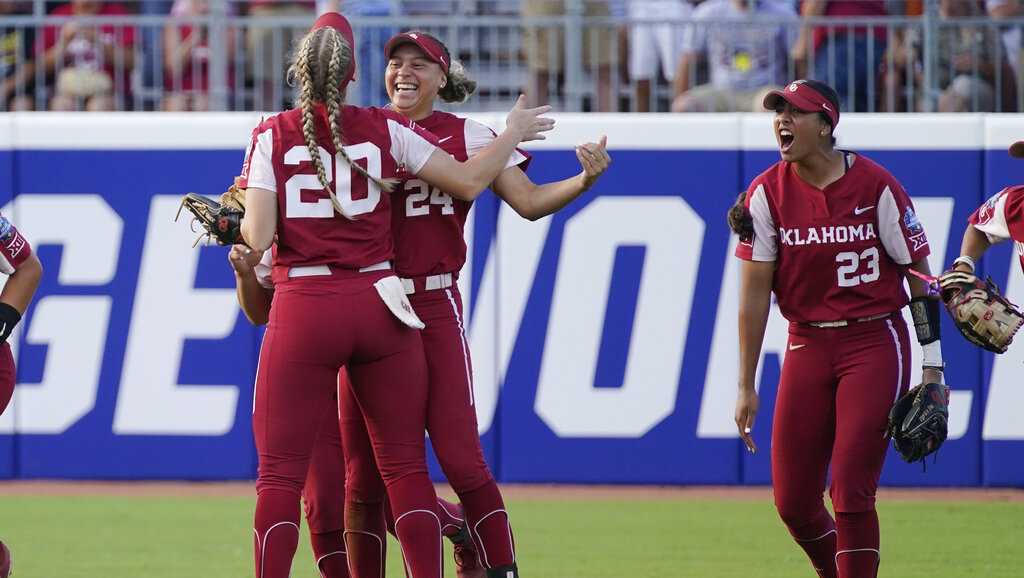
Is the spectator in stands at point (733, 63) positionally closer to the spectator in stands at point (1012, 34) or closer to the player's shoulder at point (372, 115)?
the spectator in stands at point (1012, 34)

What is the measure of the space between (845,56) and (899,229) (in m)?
4.66

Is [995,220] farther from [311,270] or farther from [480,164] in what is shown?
[311,270]

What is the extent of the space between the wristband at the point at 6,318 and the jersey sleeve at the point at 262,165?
50.0 inches

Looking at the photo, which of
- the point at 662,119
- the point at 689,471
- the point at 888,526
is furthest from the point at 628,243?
the point at 888,526

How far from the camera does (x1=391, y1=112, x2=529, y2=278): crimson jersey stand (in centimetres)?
574

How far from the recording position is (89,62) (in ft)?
35.2

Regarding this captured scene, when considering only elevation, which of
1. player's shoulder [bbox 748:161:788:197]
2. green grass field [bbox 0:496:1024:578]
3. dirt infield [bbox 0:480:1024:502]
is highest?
player's shoulder [bbox 748:161:788:197]

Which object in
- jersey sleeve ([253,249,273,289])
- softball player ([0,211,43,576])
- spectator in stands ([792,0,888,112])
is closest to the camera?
jersey sleeve ([253,249,273,289])

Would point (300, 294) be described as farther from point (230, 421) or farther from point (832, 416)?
point (230, 421)

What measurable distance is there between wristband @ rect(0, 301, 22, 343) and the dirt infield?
3996mm

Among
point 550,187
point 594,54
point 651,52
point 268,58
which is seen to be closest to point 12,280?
point 550,187

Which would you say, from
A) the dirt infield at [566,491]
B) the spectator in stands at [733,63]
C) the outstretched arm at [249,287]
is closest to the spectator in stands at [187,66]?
the dirt infield at [566,491]

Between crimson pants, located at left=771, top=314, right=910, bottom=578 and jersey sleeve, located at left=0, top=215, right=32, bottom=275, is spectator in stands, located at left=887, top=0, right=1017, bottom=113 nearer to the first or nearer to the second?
crimson pants, located at left=771, top=314, right=910, bottom=578

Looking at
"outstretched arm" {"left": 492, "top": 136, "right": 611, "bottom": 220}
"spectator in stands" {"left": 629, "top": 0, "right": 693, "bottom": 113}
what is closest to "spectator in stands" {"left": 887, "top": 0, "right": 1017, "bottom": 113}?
"spectator in stands" {"left": 629, "top": 0, "right": 693, "bottom": 113}
